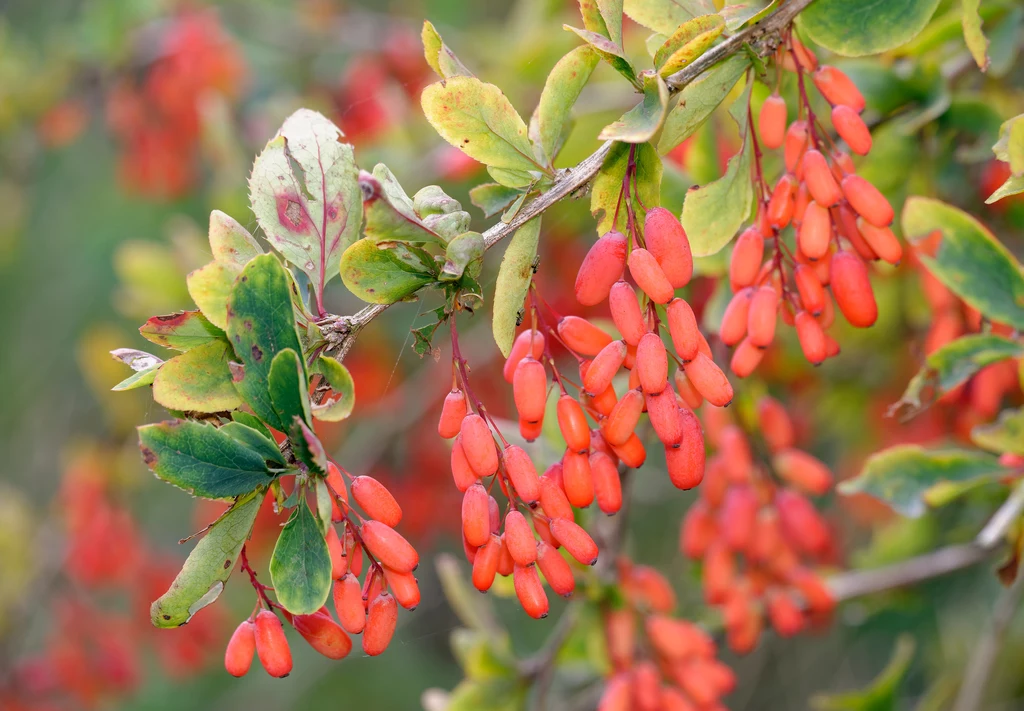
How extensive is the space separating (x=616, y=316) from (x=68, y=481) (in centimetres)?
276

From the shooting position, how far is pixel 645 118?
3.15 ft

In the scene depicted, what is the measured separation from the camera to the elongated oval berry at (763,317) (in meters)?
1.10

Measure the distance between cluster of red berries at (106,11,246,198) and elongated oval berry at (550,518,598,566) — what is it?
234cm

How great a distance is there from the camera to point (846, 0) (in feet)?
3.79

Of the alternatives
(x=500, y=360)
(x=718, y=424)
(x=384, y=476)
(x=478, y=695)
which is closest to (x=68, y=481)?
(x=384, y=476)

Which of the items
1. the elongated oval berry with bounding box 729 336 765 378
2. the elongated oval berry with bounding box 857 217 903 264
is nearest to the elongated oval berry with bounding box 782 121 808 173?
the elongated oval berry with bounding box 857 217 903 264

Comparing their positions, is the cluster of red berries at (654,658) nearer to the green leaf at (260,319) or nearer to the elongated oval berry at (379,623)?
the elongated oval berry at (379,623)

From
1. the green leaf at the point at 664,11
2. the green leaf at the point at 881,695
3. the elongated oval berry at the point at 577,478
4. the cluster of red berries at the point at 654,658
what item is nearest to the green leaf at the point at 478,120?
the green leaf at the point at 664,11

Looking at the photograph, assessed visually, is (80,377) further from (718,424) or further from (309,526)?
(309,526)

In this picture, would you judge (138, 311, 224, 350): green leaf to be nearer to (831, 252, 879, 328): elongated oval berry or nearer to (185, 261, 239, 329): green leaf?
(185, 261, 239, 329): green leaf

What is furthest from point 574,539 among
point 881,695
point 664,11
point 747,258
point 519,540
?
point 881,695

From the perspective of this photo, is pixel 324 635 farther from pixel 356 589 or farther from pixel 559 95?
pixel 559 95

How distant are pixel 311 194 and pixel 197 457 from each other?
31 centimetres

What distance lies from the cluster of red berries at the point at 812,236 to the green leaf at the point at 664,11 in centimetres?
12
